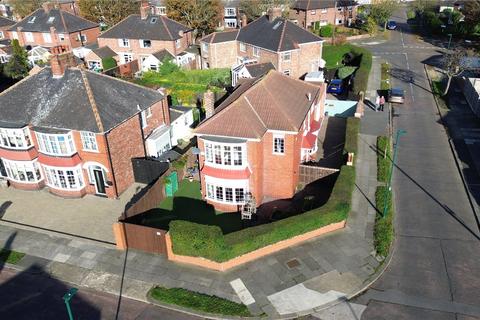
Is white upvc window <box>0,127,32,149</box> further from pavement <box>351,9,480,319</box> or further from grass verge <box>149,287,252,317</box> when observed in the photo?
pavement <box>351,9,480,319</box>

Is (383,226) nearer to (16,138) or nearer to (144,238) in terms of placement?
(144,238)

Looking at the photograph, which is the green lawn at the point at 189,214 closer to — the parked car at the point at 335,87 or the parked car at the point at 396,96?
the parked car at the point at 335,87

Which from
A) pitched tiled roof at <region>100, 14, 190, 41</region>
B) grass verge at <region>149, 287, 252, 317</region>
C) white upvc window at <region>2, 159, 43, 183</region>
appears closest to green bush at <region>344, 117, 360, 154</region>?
grass verge at <region>149, 287, 252, 317</region>

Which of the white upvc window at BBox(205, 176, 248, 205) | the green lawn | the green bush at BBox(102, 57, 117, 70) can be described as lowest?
the green lawn

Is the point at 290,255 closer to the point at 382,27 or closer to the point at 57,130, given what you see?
the point at 57,130

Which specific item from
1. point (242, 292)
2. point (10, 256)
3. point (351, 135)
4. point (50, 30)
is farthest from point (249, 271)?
point (50, 30)
